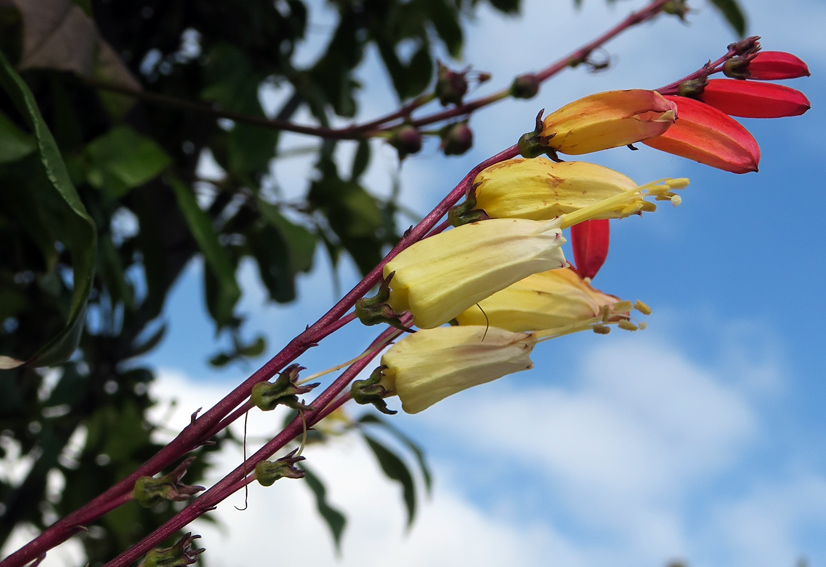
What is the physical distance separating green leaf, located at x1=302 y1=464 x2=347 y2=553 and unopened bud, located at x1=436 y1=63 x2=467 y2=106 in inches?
22.2

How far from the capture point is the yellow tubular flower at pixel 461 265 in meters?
0.32

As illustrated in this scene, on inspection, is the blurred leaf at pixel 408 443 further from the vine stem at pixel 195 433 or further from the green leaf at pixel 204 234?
the vine stem at pixel 195 433

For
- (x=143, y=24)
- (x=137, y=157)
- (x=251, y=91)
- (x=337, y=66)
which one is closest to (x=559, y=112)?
(x=137, y=157)

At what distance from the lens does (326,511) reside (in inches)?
43.9

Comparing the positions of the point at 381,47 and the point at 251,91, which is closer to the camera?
the point at 251,91

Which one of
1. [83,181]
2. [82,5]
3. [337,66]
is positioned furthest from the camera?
[337,66]

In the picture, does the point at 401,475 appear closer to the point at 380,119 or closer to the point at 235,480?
the point at 380,119

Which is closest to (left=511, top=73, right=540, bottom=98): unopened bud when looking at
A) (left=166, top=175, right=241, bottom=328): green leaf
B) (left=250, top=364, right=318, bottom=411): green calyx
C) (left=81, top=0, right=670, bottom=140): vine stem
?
(left=81, top=0, right=670, bottom=140): vine stem

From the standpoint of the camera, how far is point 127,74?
2.77 feet

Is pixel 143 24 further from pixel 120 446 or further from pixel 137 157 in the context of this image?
pixel 120 446

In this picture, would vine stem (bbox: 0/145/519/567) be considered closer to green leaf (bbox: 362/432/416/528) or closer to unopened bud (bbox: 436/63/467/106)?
unopened bud (bbox: 436/63/467/106)

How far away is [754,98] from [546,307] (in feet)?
0.44

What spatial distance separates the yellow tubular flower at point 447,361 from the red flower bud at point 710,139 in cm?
11

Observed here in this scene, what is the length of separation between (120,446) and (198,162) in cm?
44
